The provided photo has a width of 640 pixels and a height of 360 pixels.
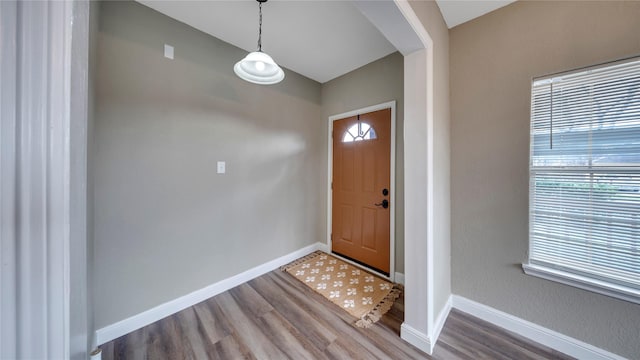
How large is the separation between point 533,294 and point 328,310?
1.58 m

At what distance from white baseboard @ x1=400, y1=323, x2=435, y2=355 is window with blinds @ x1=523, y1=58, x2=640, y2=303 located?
0.95 metres

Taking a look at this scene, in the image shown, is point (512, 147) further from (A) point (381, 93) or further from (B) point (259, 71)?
(B) point (259, 71)

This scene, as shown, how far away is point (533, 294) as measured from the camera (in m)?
1.55

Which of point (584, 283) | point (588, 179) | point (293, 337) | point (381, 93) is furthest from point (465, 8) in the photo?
point (293, 337)

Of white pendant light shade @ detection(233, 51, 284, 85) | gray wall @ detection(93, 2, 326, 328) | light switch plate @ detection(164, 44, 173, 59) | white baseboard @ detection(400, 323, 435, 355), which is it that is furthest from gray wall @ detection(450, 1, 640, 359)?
light switch plate @ detection(164, 44, 173, 59)

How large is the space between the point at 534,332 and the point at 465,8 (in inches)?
99.7

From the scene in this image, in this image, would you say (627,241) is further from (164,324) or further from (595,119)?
(164,324)

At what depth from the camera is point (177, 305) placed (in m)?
1.86

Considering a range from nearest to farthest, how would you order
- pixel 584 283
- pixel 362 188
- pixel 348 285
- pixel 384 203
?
pixel 584 283 < pixel 348 285 < pixel 384 203 < pixel 362 188

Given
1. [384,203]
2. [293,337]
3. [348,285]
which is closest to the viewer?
[293,337]

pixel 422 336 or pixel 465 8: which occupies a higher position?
pixel 465 8

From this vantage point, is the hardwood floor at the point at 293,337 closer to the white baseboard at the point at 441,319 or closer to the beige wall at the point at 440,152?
the white baseboard at the point at 441,319

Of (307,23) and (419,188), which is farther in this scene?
(307,23)

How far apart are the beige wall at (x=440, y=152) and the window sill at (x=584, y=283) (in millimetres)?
551
